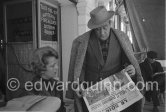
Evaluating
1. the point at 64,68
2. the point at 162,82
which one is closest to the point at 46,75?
the point at 64,68

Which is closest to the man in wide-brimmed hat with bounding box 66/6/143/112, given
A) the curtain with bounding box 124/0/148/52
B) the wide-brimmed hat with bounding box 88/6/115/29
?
the wide-brimmed hat with bounding box 88/6/115/29

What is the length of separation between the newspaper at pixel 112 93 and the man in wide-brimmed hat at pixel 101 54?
12 cm

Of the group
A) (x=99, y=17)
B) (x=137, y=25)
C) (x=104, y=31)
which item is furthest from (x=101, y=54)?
(x=137, y=25)

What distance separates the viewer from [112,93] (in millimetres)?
2045

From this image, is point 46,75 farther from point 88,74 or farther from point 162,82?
point 162,82

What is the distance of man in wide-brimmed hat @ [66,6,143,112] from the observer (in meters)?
2.16

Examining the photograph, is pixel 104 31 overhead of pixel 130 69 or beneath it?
overhead

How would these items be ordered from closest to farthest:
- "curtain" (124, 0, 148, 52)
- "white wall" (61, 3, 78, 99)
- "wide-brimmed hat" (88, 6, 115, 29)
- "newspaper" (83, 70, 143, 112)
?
"newspaper" (83, 70, 143, 112)
"wide-brimmed hat" (88, 6, 115, 29)
"white wall" (61, 3, 78, 99)
"curtain" (124, 0, 148, 52)

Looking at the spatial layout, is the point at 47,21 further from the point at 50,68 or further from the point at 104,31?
the point at 50,68

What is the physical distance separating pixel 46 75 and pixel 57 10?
2783 mm

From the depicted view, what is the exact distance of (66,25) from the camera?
14.3 feet

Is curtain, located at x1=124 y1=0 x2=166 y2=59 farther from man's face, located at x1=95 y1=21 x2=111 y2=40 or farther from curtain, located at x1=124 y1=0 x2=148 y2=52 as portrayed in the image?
man's face, located at x1=95 y1=21 x2=111 y2=40

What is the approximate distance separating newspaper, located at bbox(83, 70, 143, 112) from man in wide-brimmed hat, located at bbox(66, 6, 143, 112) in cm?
12

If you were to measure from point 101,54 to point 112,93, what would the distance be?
41 centimetres
